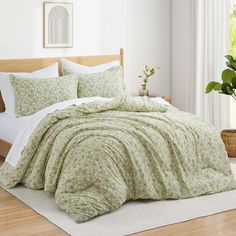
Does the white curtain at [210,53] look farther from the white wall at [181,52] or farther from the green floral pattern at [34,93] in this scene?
the green floral pattern at [34,93]

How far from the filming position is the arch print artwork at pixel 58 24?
20.9 feet

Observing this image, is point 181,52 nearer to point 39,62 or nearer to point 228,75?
point 228,75

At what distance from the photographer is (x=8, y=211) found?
4215 millimetres

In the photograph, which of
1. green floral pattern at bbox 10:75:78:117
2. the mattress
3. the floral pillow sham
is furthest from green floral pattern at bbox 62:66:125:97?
the mattress

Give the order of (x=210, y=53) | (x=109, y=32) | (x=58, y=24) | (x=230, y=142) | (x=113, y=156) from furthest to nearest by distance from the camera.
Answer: (x=109, y=32) → (x=210, y=53) → (x=58, y=24) → (x=230, y=142) → (x=113, y=156)

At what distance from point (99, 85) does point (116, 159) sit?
1859 millimetres

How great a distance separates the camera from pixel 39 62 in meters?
6.29

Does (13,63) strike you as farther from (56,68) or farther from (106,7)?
(106,7)

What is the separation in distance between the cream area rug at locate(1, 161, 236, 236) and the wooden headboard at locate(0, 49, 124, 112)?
1792 millimetres

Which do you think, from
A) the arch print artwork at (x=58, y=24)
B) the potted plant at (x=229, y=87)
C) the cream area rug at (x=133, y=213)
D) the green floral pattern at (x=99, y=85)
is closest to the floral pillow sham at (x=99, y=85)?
the green floral pattern at (x=99, y=85)

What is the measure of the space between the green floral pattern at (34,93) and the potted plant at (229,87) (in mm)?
1546

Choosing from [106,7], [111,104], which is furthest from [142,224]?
[106,7]

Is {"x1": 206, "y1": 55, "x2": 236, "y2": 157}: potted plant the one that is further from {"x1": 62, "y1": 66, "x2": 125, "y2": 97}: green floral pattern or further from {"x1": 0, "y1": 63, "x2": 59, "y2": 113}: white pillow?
{"x1": 0, "y1": 63, "x2": 59, "y2": 113}: white pillow

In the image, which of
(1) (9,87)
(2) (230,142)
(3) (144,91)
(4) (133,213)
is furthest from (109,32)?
(4) (133,213)
